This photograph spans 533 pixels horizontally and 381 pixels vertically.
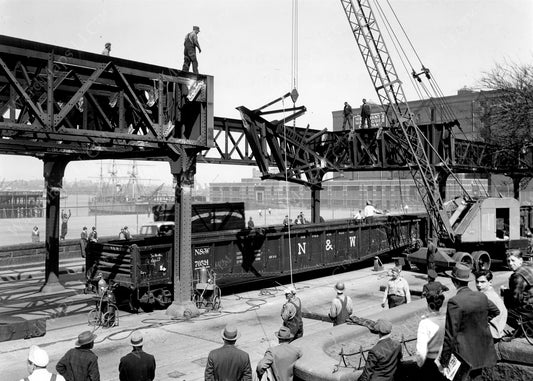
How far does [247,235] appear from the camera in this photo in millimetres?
19406

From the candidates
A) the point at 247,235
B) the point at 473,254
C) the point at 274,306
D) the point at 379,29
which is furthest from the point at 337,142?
the point at 274,306

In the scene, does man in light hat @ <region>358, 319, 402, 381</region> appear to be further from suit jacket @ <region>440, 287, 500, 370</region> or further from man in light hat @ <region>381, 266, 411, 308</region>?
man in light hat @ <region>381, 266, 411, 308</region>

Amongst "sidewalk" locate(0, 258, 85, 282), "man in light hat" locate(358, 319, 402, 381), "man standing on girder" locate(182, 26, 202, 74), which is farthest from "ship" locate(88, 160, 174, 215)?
"man in light hat" locate(358, 319, 402, 381)

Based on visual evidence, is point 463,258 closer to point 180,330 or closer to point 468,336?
point 180,330

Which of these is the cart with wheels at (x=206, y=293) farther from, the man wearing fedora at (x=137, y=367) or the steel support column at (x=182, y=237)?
the man wearing fedora at (x=137, y=367)

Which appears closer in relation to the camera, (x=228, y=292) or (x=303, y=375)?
(x=303, y=375)

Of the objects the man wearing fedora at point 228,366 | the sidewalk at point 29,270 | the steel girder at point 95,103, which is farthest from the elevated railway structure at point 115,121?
the man wearing fedora at point 228,366

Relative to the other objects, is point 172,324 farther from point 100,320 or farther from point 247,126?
point 247,126

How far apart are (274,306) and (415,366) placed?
10432 millimetres

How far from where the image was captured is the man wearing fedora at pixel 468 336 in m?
5.68

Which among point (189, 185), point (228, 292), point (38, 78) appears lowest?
point (228, 292)

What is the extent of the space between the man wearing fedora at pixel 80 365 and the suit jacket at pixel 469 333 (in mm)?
4366

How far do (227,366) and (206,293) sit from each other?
10.2 metres

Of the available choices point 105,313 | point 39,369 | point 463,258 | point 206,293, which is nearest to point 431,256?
point 463,258
